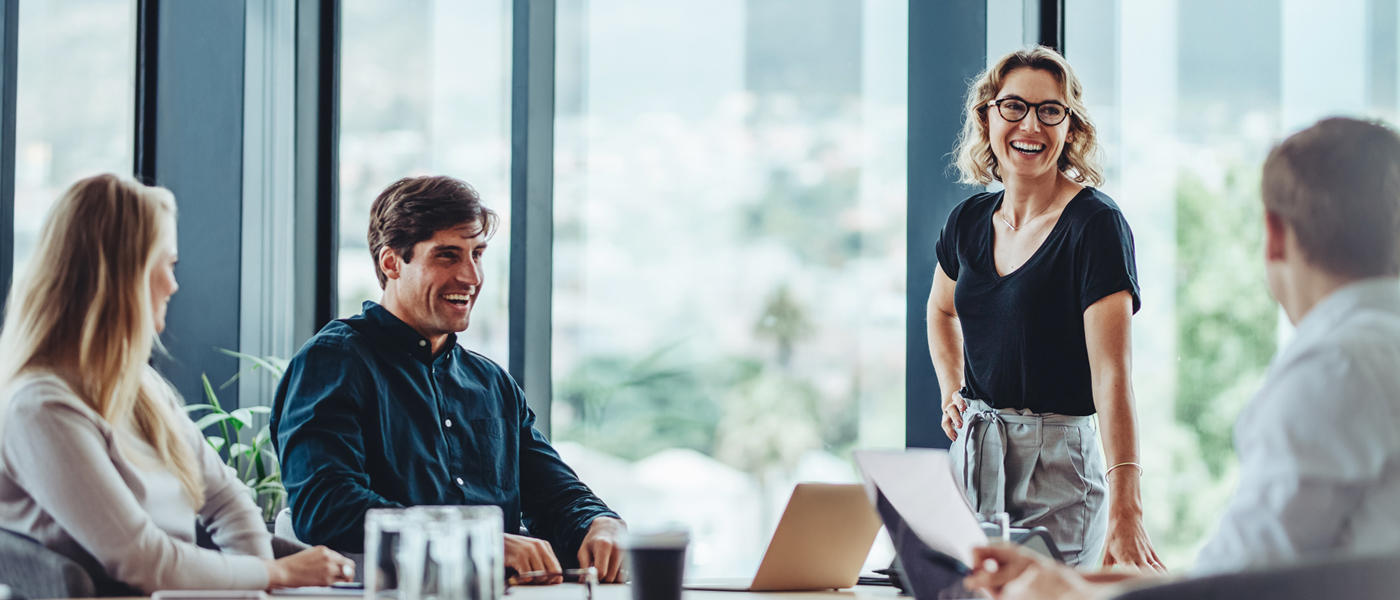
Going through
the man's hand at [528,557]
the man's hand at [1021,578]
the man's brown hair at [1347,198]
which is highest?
the man's brown hair at [1347,198]

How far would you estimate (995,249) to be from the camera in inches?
87.6

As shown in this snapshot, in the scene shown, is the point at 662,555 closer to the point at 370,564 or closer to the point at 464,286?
the point at 370,564

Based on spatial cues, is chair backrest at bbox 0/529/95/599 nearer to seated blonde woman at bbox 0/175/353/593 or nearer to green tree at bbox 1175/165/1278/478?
seated blonde woman at bbox 0/175/353/593

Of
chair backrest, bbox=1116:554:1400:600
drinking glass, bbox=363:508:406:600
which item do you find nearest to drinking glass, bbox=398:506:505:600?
drinking glass, bbox=363:508:406:600

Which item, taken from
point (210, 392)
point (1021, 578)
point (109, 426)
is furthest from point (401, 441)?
point (1021, 578)

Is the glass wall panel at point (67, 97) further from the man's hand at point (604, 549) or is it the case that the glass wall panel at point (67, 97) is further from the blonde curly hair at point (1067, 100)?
the blonde curly hair at point (1067, 100)

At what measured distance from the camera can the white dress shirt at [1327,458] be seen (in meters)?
0.99

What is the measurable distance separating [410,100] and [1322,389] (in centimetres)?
288

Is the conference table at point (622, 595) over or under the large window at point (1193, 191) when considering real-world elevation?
under

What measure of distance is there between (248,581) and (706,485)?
6.33ft

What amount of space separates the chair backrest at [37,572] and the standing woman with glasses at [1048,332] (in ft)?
5.11

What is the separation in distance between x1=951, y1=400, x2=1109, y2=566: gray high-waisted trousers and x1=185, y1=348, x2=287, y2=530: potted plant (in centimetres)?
193

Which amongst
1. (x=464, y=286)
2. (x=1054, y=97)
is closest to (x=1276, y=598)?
(x=1054, y=97)

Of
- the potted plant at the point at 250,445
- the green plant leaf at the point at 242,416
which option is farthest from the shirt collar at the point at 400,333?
the green plant leaf at the point at 242,416
